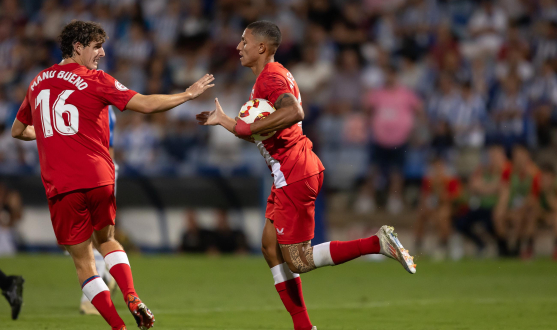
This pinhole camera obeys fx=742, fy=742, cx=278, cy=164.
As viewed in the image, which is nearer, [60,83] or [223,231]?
[60,83]

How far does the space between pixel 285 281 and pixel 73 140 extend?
205cm

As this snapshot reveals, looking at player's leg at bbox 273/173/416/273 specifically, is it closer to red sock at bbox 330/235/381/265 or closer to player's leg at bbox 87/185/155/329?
red sock at bbox 330/235/381/265

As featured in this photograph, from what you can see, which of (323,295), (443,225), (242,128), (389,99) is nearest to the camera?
(242,128)

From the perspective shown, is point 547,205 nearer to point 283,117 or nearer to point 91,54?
point 283,117

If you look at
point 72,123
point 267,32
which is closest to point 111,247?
point 72,123

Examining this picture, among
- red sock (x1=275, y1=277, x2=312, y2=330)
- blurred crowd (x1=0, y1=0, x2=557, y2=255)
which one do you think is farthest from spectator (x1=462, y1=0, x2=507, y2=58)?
red sock (x1=275, y1=277, x2=312, y2=330)

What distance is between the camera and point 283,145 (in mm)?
6000

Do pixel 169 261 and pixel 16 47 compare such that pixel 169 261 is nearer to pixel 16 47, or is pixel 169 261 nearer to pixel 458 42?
pixel 458 42

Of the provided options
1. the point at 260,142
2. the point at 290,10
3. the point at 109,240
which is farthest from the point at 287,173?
the point at 290,10

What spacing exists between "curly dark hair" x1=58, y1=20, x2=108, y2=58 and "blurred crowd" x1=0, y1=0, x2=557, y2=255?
30.4ft

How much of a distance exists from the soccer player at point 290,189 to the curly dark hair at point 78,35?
40.7 inches

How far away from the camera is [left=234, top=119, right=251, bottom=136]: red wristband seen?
5.71 metres

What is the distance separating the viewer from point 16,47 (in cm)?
2075

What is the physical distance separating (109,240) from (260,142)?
1.47 meters
